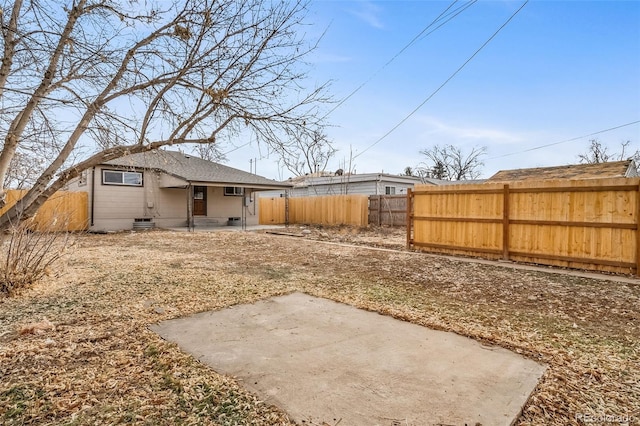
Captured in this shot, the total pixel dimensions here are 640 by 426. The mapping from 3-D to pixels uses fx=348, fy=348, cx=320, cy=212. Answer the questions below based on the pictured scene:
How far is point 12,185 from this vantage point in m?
5.80

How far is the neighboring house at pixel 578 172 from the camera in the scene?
12070 millimetres

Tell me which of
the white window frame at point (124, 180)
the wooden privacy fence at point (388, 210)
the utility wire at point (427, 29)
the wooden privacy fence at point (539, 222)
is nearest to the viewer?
the wooden privacy fence at point (539, 222)

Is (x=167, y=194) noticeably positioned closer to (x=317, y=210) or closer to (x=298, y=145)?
(x=317, y=210)

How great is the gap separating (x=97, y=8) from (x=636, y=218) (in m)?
9.06

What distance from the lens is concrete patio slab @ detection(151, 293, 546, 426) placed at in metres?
2.04

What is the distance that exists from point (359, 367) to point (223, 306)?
86.3 inches

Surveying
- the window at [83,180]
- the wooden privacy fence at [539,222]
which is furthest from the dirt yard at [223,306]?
the window at [83,180]

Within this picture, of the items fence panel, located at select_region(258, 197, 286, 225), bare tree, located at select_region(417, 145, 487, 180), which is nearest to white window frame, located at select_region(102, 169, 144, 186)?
fence panel, located at select_region(258, 197, 286, 225)

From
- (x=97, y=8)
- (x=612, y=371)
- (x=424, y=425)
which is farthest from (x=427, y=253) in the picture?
(x=97, y=8)

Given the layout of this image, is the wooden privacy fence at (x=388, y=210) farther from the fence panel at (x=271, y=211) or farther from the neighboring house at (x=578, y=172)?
the fence panel at (x=271, y=211)

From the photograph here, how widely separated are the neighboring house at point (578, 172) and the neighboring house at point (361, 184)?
7.15 metres

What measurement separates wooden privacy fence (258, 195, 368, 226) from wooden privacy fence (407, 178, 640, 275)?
28.5ft

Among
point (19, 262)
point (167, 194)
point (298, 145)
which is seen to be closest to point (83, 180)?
point (167, 194)

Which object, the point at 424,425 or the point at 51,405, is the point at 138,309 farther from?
the point at 424,425
